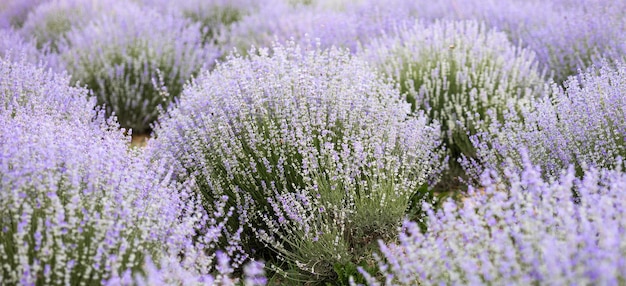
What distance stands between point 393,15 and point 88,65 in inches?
105

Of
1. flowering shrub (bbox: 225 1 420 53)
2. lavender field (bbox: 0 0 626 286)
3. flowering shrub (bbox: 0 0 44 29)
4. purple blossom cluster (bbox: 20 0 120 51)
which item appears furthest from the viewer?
flowering shrub (bbox: 0 0 44 29)

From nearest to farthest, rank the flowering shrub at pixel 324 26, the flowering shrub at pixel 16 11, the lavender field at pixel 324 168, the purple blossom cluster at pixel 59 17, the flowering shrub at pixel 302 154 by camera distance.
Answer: the lavender field at pixel 324 168 < the flowering shrub at pixel 302 154 < the flowering shrub at pixel 324 26 < the purple blossom cluster at pixel 59 17 < the flowering shrub at pixel 16 11

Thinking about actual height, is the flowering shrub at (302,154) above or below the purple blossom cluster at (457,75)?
below

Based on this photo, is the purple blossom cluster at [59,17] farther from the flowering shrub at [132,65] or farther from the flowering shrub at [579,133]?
the flowering shrub at [579,133]

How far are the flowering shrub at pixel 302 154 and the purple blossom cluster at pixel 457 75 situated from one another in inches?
19.8

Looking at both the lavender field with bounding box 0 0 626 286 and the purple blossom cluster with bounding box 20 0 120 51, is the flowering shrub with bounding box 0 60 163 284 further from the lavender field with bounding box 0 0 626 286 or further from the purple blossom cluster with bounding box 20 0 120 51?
the purple blossom cluster with bounding box 20 0 120 51

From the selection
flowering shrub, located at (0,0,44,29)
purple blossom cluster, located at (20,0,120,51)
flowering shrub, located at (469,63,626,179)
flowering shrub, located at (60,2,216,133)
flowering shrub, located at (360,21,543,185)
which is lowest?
flowering shrub, located at (469,63,626,179)

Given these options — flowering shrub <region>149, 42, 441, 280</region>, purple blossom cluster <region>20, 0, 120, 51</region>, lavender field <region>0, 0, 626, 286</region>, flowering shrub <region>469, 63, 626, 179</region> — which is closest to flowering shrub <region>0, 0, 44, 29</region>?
purple blossom cluster <region>20, 0, 120, 51</region>

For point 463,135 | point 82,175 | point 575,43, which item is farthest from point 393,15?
point 82,175

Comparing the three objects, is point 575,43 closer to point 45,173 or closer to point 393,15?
point 393,15

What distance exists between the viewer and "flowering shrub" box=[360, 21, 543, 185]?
346 cm

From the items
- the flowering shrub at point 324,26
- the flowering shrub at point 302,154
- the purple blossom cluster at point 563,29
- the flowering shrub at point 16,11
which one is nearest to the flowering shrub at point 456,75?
the purple blossom cluster at point 563,29

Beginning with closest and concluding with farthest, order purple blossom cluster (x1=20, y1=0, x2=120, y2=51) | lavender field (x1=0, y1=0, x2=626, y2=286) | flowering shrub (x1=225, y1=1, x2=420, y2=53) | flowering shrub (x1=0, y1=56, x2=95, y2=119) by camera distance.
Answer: lavender field (x1=0, y1=0, x2=626, y2=286), flowering shrub (x1=0, y1=56, x2=95, y2=119), flowering shrub (x1=225, y1=1, x2=420, y2=53), purple blossom cluster (x1=20, y1=0, x2=120, y2=51)

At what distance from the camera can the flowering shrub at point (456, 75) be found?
3.46 m
